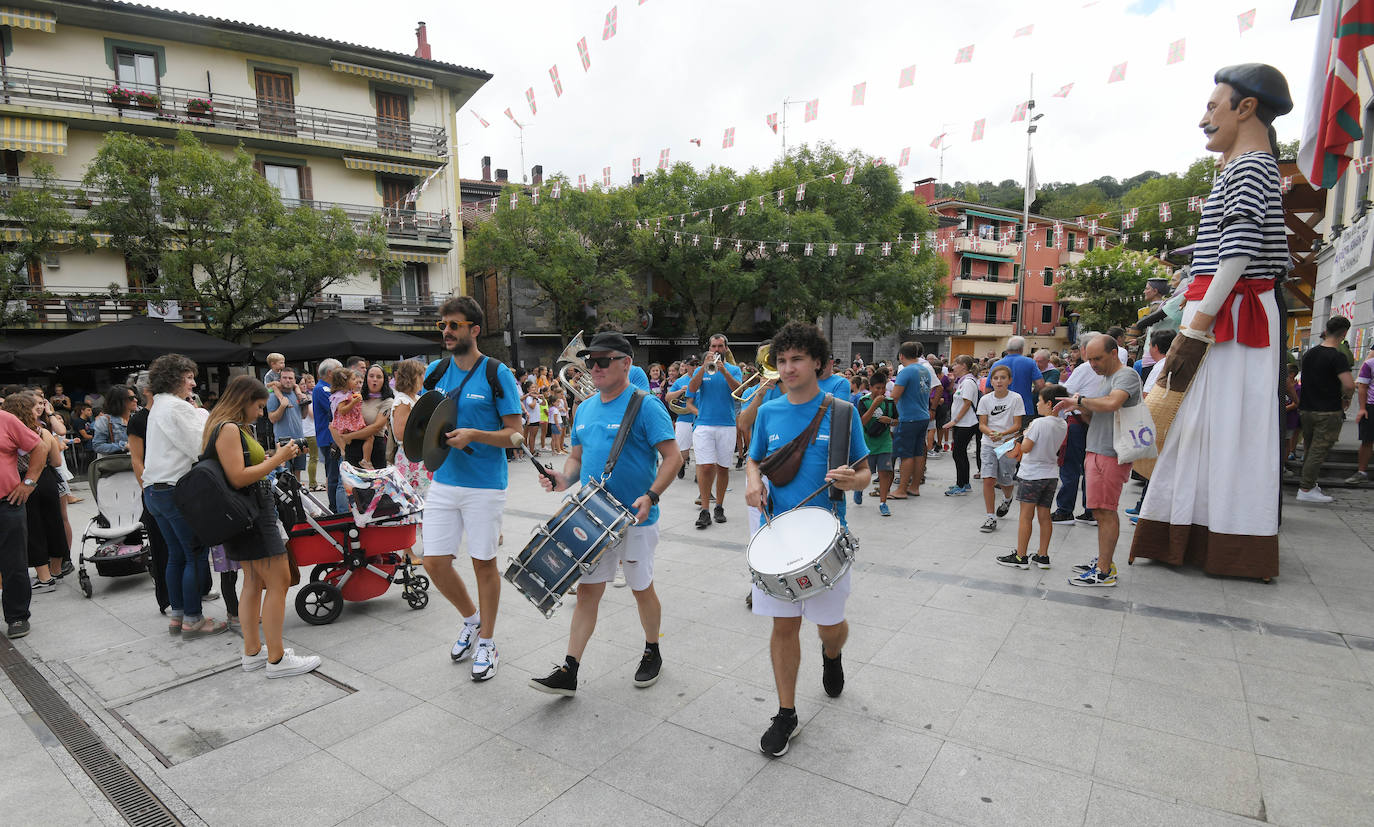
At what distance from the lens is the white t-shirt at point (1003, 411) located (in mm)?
7168

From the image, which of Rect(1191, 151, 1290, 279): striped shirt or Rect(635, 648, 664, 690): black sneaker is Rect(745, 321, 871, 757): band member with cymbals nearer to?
Rect(635, 648, 664, 690): black sneaker

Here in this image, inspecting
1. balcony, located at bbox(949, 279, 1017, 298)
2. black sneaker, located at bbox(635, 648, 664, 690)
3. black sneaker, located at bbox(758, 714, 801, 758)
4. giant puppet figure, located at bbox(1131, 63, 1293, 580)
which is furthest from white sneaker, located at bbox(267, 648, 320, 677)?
balcony, located at bbox(949, 279, 1017, 298)

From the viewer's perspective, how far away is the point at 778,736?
3018 millimetres

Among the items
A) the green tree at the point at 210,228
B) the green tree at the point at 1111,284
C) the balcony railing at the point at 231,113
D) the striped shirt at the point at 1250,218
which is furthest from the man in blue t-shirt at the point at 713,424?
the green tree at the point at 1111,284

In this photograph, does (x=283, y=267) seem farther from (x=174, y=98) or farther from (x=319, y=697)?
(x=319, y=697)

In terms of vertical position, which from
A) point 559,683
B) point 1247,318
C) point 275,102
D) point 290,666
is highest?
point 275,102

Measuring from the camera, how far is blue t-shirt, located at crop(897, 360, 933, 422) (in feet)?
28.1

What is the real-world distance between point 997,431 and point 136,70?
27.5m

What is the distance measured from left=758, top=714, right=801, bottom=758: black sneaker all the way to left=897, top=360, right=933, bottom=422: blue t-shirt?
6.16m

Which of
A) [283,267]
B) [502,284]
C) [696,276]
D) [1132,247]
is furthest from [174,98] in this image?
[1132,247]

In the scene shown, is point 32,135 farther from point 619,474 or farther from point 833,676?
point 833,676

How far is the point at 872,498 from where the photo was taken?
9.14 m

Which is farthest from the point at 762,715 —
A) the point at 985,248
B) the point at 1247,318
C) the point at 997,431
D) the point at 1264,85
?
the point at 985,248

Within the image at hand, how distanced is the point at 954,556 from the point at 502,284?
25.8 metres
